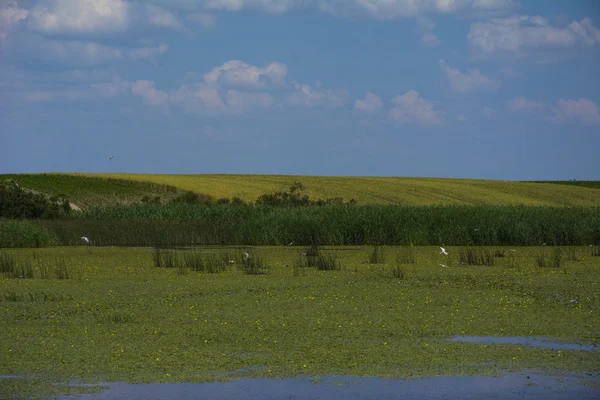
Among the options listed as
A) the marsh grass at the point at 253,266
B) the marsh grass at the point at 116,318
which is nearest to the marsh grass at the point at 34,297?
the marsh grass at the point at 116,318

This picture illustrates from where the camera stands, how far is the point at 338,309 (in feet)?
43.2

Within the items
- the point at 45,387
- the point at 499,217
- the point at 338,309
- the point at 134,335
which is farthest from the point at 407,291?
the point at 499,217

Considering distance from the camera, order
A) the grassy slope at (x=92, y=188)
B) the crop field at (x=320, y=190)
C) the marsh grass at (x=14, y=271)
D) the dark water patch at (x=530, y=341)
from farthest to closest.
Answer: the crop field at (x=320, y=190) → the grassy slope at (x=92, y=188) → the marsh grass at (x=14, y=271) → the dark water patch at (x=530, y=341)

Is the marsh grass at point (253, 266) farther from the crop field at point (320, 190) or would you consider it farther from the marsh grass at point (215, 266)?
the crop field at point (320, 190)

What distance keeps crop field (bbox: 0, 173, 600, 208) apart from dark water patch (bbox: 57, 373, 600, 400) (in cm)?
3683

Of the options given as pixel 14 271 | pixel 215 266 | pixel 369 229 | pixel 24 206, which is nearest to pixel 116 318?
pixel 14 271

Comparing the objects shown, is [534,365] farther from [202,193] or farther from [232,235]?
[202,193]

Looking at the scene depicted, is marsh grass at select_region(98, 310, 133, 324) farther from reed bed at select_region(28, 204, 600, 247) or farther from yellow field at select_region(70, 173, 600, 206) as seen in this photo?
yellow field at select_region(70, 173, 600, 206)

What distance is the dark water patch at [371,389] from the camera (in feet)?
25.9

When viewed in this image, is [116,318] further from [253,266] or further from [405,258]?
[405,258]

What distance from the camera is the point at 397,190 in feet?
185

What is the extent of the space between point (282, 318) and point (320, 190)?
41820 mm

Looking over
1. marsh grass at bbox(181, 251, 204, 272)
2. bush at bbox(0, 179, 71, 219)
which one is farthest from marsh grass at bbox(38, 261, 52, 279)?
bush at bbox(0, 179, 71, 219)

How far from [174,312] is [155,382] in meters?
4.37
